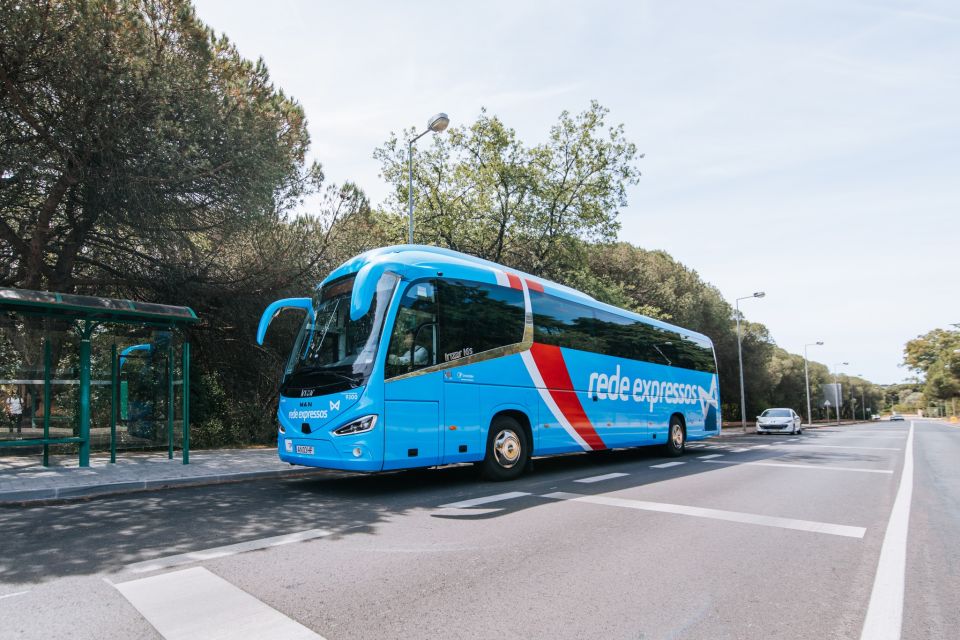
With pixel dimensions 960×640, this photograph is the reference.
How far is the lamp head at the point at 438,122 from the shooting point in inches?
579

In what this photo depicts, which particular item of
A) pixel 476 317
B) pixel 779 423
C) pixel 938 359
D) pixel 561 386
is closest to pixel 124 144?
pixel 476 317

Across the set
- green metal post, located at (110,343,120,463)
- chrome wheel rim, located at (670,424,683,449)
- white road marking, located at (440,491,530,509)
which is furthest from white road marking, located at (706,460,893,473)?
green metal post, located at (110,343,120,463)

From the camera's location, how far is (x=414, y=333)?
8.23m

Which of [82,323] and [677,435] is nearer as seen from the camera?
[82,323]

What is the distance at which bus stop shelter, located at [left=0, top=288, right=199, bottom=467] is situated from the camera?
31.1ft

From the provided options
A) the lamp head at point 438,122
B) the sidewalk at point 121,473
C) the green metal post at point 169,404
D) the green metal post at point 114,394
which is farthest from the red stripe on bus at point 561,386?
the green metal post at point 114,394

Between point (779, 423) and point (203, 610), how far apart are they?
3314 cm

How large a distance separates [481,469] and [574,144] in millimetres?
17547

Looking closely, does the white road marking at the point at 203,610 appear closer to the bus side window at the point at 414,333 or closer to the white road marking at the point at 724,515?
the bus side window at the point at 414,333

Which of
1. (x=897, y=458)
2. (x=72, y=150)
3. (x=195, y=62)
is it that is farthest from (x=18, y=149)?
(x=897, y=458)

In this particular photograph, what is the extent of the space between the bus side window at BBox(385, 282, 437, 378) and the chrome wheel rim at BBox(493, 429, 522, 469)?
6.44 feet

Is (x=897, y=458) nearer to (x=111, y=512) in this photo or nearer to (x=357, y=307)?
(x=357, y=307)

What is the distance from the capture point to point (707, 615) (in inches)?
143

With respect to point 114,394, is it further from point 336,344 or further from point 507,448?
point 507,448
